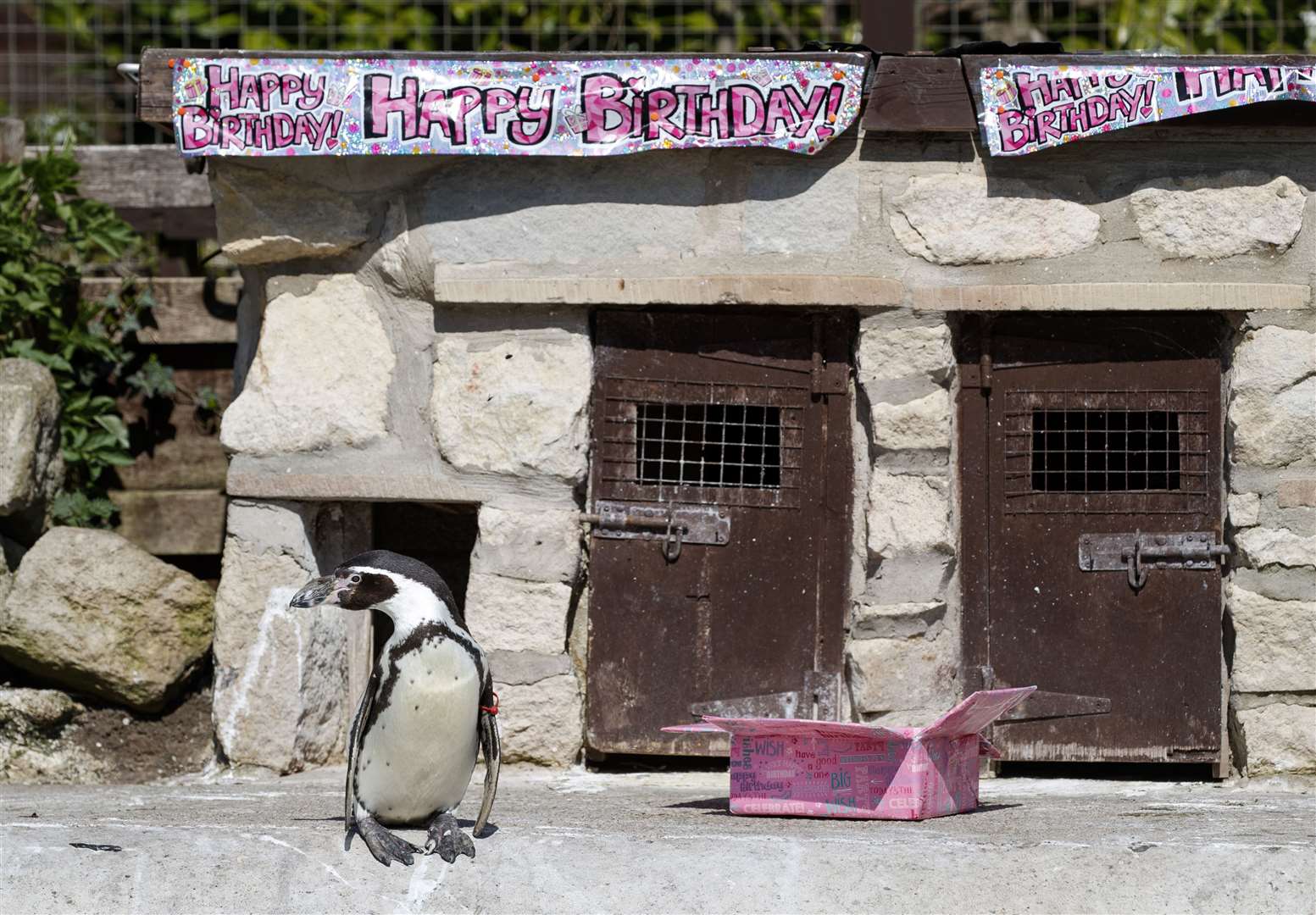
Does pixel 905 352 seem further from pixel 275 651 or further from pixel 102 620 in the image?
pixel 102 620

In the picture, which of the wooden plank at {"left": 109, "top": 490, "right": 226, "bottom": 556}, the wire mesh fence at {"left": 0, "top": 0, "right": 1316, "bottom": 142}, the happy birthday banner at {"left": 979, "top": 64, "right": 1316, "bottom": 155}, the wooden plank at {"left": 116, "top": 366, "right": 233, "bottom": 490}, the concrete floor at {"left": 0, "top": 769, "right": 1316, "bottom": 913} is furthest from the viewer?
the wire mesh fence at {"left": 0, "top": 0, "right": 1316, "bottom": 142}

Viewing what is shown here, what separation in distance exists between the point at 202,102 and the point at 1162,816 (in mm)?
3352

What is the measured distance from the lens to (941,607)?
5.00m

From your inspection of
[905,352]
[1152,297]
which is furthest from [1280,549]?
[905,352]

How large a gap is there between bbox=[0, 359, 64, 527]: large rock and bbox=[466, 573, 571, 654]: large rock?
1.50 m

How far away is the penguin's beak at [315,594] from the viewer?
362cm

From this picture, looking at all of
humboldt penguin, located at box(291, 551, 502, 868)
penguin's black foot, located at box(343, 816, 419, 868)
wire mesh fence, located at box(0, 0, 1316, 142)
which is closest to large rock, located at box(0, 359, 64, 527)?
humboldt penguin, located at box(291, 551, 502, 868)

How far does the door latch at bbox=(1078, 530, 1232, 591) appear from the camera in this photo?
5.02 metres

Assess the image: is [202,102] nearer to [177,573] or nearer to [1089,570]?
[177,573]

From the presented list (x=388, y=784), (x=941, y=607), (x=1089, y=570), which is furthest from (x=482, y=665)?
(x=1089, y=570)

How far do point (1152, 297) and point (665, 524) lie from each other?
1.60m

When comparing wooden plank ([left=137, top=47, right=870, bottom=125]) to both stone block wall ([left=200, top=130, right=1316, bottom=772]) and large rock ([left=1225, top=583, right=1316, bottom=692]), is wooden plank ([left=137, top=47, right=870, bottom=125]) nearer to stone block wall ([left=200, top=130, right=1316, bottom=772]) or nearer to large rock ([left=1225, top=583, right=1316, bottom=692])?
stone block wall ([left=200, top=130, right=1316, bottom=772])

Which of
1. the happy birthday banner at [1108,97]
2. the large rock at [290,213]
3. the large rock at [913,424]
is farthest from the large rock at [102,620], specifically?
the happy birthday banner at [1108,97]

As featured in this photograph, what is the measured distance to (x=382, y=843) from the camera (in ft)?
11.5
